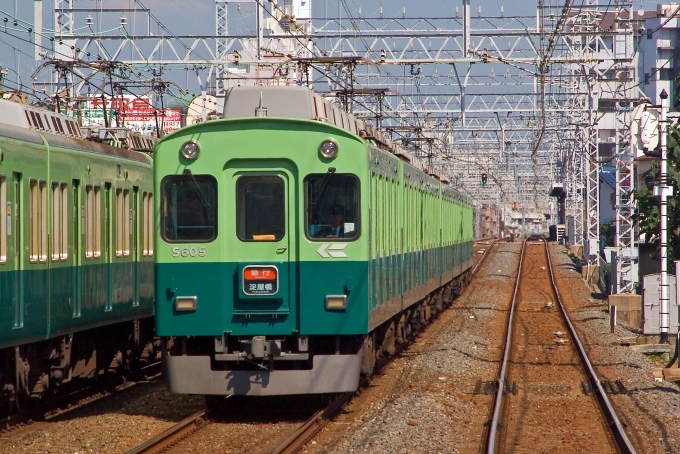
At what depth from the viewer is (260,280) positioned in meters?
9.83

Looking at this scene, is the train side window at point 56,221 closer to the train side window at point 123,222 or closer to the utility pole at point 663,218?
the train side window at point 123,222

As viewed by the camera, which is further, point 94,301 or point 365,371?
point 94,301

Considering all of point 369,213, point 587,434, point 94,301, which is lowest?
point 587,434

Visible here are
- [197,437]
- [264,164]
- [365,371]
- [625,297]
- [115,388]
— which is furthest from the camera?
[625,297]

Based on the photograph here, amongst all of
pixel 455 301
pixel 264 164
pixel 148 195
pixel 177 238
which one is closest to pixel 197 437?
pixel 177 238

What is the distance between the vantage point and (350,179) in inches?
393

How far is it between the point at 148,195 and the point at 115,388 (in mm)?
2466

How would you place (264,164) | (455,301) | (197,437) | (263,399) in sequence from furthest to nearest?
(455,301), (263,399), (264,164), (197,437)

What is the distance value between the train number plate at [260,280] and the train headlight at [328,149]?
113 centimetres

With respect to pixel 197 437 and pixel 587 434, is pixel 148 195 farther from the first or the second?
pixel 587 434

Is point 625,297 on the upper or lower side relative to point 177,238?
lower

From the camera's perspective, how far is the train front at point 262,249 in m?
9.80

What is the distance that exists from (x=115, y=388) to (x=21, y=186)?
163 inches

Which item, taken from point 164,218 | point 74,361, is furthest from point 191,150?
point 74,361
